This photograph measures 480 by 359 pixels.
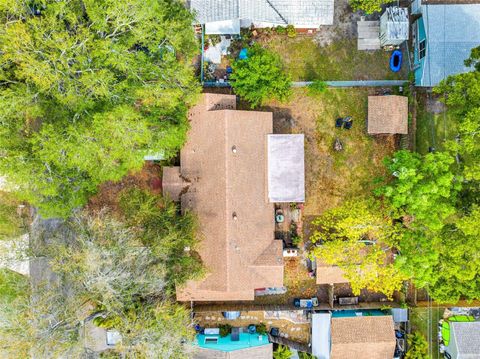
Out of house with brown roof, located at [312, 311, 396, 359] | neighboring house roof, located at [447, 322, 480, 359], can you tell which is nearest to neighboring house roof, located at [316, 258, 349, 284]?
house with brown roof, located at [312, 311, 396, 359]

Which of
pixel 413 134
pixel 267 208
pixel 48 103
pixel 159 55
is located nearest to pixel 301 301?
pixel 267 208

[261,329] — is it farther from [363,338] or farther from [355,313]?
[363,338]

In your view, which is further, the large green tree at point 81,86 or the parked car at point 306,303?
the parked car at point 306,303

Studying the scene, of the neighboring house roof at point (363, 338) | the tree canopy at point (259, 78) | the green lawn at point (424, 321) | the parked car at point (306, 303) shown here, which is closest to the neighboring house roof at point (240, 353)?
the parked car at point (306, 303)

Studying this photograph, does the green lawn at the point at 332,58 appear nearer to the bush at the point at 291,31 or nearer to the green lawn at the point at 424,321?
the bush at the point at 291,31

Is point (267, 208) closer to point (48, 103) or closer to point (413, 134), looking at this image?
point (413, 134)
